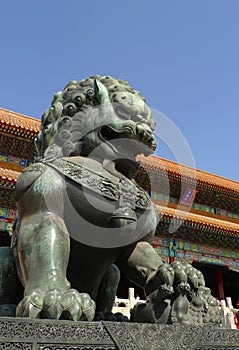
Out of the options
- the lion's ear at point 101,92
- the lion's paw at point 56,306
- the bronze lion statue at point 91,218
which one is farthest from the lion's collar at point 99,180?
the lion's paw at point 56,306

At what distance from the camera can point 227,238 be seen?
529 inches

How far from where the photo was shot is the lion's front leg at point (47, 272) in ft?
4.17

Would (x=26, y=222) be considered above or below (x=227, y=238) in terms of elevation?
below

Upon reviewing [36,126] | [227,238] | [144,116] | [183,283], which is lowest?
[183,283]

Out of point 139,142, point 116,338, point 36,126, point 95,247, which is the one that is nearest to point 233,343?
point 116,338

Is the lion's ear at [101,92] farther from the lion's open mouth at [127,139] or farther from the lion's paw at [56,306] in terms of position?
the lion's paw at [56,306]

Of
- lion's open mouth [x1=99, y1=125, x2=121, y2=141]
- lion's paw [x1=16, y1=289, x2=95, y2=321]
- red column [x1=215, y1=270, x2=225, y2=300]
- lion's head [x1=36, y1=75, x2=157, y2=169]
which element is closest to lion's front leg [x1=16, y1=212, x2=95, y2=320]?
lion's paw [x1=16, y1=289, x2=95, y2=321]

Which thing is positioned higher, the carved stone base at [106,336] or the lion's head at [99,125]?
the lion's head at [99,125]

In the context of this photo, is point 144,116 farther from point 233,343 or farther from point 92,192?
point 233,343

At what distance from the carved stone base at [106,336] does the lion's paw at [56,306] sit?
0.07m

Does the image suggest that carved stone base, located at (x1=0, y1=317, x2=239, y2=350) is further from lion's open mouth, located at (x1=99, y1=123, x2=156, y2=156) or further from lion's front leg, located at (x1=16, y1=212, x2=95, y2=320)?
lion's open mouth, located at (x1=99, y1=123, x2=156, y2=156)

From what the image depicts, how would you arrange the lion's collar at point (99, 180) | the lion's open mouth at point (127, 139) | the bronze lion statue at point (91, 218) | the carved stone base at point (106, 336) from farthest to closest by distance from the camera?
Result: the lion's open mouth at point (127, 139) < the lion's collar at point (99, 180) < the bronze lion statue at point (91, 218) < the carved stone base at point (106, 336)

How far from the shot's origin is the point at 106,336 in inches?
49.5

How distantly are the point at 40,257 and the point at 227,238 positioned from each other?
12.8 meters
